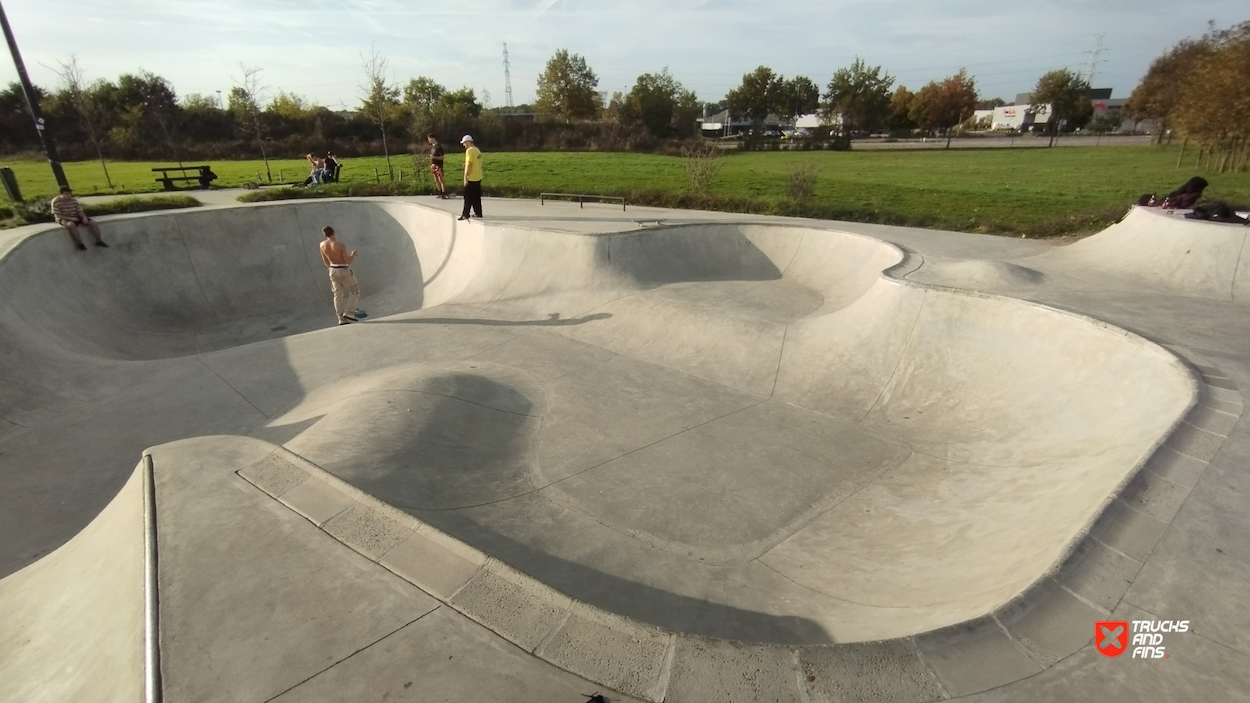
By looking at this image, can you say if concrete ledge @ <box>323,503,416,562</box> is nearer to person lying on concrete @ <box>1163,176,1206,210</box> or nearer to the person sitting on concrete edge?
the person sitting on concrete edge

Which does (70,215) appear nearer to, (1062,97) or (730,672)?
(730,672)

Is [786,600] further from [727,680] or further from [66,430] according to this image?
[66,430]

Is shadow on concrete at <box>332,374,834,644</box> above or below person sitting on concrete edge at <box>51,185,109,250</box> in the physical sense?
below

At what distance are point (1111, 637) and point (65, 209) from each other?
17.9 meters

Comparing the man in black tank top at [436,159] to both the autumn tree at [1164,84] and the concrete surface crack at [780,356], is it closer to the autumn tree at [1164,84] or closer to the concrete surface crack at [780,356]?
the concrete surface crack at [780,356]

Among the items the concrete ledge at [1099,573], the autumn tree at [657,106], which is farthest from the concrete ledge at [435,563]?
the autumn tree at [657,106]

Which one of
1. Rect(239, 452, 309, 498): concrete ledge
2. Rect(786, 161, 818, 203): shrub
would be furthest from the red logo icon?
Rect(786, 161, 818, 203): shrub

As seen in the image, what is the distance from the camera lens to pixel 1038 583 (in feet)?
10.2

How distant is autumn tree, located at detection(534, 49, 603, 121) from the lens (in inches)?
2493

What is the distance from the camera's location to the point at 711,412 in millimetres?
7246

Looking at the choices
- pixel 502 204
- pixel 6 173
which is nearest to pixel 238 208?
pixel 6 173

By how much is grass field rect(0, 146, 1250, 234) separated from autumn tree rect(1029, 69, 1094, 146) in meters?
23.9

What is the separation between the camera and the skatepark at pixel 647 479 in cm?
281

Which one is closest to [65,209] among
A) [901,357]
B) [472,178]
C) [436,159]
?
[436,159]
